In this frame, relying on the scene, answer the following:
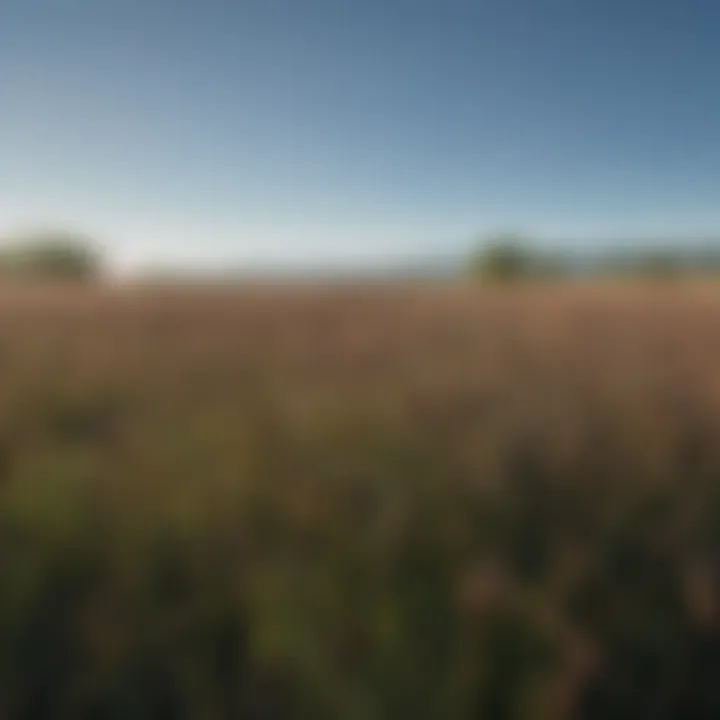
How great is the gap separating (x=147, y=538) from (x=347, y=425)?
2.20ft

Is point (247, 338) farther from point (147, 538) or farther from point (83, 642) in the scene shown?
point (83, 642)

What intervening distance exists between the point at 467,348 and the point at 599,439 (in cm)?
85

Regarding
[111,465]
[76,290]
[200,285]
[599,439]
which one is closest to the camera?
[111,465]

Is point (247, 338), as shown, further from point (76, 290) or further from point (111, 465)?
point (76, 290)

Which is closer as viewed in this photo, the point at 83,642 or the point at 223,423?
the point at 83,642

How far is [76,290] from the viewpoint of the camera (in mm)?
3965

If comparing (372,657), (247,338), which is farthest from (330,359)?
(372,657)

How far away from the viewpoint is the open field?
141 cm

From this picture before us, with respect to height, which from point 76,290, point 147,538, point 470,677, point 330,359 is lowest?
point 470,677

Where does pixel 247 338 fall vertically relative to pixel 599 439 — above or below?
above

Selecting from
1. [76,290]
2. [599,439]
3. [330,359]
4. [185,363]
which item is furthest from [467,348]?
[76,290]

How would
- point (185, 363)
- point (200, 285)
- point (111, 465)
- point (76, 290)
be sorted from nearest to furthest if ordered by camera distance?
1. point (111, 465)
2. point (185, 363)
3. point (76, 290)
4. point (200, 285)

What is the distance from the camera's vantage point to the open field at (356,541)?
1410mm

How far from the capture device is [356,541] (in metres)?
1.60
